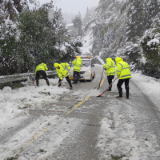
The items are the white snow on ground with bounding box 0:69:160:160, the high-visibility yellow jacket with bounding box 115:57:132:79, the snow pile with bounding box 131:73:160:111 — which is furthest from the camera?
the high-visibility yellow jacket with bounding box 115:57:132:79

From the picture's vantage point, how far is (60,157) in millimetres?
2859

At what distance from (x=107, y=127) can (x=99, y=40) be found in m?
68.6

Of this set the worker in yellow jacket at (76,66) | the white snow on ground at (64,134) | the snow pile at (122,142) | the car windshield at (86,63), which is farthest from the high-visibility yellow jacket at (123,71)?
the car windshield at (86,63)

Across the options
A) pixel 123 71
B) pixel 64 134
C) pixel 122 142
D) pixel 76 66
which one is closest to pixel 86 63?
pixel 76 66

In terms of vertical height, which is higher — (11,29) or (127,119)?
(11,29)

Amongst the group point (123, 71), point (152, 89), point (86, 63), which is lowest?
point (152, 89)

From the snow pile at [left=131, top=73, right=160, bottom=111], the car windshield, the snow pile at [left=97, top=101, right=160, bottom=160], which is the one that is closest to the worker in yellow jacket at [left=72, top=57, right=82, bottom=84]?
the car windshield

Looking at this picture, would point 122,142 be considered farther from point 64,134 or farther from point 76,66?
point 76,66

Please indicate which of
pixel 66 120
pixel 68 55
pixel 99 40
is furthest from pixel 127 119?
pixel 99 40

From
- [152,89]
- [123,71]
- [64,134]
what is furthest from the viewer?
[152,89]

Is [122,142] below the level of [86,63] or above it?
below

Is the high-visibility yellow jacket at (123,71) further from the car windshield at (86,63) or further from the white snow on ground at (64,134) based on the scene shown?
the car windshield at (86,63)

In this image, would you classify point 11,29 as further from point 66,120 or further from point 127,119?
point 127,119

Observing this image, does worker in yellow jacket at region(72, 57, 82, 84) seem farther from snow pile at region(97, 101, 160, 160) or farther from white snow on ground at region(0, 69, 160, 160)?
snow pile at region(97, 101, 160, 160)
